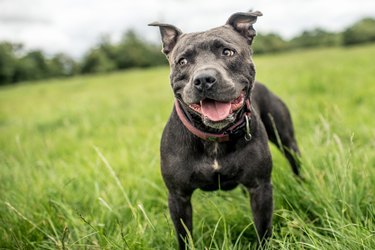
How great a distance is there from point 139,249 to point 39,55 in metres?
66.2

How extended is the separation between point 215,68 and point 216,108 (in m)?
0.27

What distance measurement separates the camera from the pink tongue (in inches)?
102

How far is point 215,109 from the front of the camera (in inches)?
104

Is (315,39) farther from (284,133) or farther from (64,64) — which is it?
(284,133)

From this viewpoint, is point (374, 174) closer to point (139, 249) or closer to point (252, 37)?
point (252, 37)

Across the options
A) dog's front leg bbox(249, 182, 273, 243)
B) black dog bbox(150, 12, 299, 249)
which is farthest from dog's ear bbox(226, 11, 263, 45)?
dog's front leg bbox(249, 182, 273, 243)

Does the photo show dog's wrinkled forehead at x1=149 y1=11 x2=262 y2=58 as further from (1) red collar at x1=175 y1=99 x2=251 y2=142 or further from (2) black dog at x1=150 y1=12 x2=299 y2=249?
(1) red collar at x1=175 y1=99 x2=251 y2=142

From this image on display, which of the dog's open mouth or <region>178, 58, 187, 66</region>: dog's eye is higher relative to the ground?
<region>178, 58, 187, 66</region>: dog's eye

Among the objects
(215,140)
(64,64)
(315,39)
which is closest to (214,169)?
(215,140)

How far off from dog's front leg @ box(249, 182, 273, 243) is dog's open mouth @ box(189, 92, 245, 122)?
25.6 inches

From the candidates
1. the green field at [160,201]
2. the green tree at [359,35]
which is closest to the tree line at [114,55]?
the green tree at [359,35]

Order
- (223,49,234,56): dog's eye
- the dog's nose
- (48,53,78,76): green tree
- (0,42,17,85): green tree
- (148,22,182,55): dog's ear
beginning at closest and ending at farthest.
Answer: the dog's nose → (223,49,234,56): dog's eye → (148,22,182,55): dog's ear → (0,42,17,85): green tree → (48,53,78,76): green tree

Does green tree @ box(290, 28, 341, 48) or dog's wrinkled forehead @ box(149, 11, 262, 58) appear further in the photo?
green tree @ box(290, 28, 341, 48)

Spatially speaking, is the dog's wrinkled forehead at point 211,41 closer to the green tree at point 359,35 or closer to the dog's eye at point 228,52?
the dog's eye at point 228,52
